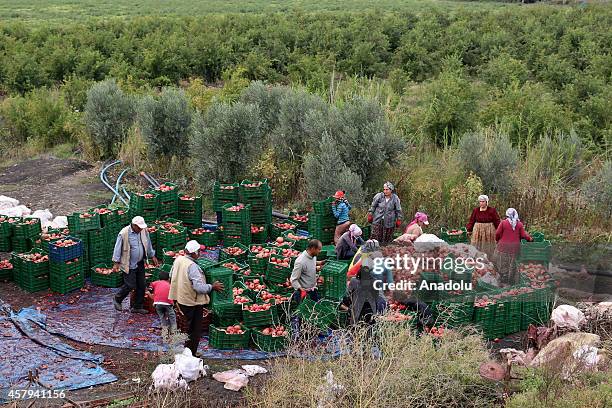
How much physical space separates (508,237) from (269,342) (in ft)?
13.1

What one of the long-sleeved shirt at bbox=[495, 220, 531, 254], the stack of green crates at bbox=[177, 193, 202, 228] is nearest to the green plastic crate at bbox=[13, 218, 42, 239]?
the stack of green crates at bbox=[177, 193, 202, 228]

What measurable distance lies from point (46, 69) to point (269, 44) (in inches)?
393

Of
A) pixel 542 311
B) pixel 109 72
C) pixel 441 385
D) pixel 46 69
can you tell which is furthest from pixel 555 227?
pixel 46 69

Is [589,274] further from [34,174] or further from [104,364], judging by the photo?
[34,174]

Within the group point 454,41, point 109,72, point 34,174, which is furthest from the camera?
point 454,41

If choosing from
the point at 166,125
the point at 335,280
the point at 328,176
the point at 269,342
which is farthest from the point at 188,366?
the point at 166,125

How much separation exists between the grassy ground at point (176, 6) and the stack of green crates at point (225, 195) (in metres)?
45.7

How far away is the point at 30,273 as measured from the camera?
11906 mm

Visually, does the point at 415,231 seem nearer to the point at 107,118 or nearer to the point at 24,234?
the point at 24,234

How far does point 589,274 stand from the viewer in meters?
13.1

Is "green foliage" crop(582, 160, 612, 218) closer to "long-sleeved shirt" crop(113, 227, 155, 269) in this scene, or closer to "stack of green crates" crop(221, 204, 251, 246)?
"stack of green crates" crop(221, 204, 251, 246)

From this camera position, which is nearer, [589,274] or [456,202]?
[589,274]

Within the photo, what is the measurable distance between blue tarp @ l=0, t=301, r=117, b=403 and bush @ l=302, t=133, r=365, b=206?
20.7 feet

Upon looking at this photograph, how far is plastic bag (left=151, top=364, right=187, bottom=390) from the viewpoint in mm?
8742
